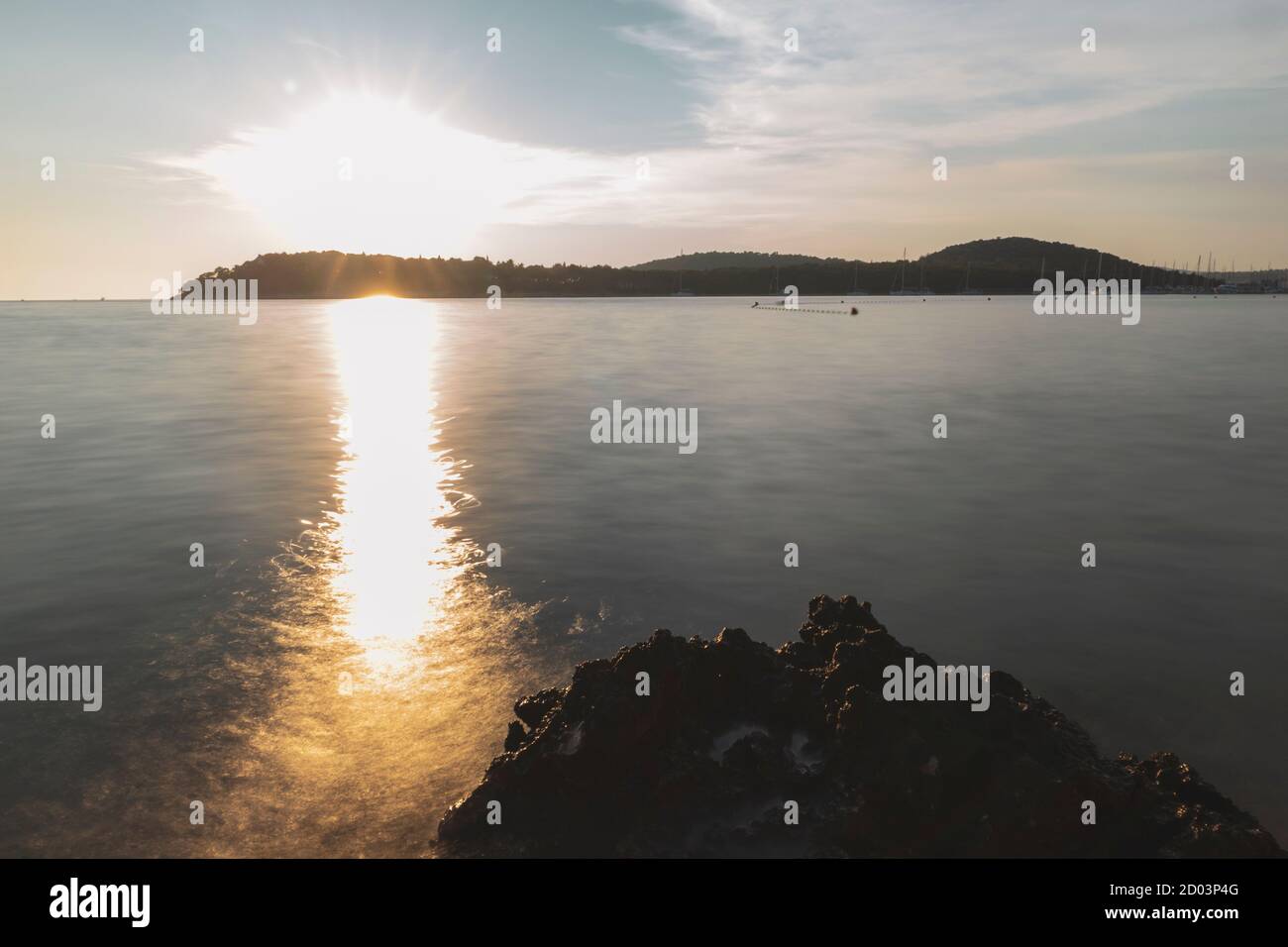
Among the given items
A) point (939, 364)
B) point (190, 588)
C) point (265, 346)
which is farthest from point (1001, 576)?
point (265, 346)

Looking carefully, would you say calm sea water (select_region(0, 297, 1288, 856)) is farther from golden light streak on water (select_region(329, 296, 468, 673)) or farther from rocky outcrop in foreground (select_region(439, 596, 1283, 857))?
rocky outcrop in foreground (select_region(439, 596, 1283, 857))

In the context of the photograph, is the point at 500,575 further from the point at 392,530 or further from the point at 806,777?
the point at 806,777

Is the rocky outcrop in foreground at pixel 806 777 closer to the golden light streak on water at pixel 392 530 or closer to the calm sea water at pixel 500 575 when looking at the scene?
the calm sea water at pixel 500 575

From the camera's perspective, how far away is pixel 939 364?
63188 mm

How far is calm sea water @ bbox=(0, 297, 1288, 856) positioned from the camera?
9.93 meters

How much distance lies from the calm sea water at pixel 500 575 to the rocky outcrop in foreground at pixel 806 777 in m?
1.39

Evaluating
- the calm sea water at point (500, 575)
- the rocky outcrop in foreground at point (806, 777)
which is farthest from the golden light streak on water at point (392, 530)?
the rocky outcrop in foreground at point (806, 777)

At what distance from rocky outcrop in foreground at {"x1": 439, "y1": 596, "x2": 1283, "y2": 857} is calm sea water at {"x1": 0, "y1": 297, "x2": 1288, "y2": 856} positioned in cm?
139

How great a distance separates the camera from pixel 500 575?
16.7 m

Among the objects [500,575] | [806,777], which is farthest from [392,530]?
[806,777]

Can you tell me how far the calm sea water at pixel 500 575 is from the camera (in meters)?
9.93
